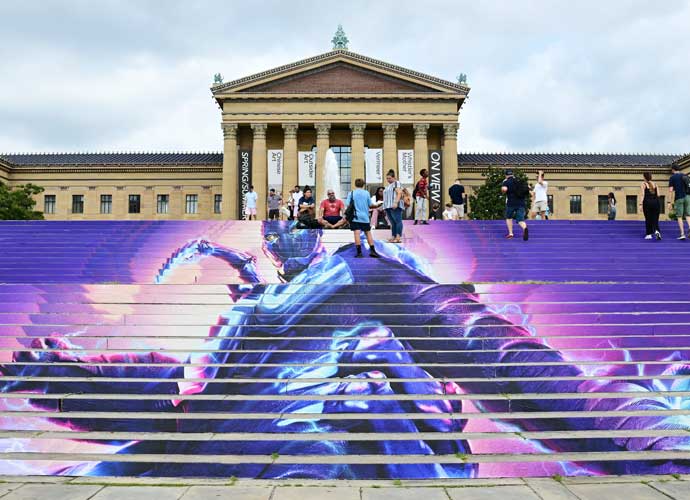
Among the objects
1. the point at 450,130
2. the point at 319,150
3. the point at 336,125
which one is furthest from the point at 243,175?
the point at 450,130

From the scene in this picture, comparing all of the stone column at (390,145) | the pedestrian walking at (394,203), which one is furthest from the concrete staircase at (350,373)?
the stone column at (390,145)

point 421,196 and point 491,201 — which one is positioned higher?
point 491,201

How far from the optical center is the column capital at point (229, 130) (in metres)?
46.0

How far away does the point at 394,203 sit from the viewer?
14.0 metres

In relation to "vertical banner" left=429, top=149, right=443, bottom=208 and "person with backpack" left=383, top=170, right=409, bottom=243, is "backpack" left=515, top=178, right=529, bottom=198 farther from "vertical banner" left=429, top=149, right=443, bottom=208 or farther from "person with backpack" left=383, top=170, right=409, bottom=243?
"vertical banner" left=429, top=149, right=443, bottom=208

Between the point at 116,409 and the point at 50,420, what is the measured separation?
77 centimetres

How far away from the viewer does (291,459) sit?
5.95 m

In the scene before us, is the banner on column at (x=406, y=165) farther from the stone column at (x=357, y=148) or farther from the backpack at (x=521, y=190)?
the backpack at (x=521, y=190)

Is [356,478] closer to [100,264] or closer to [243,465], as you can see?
[243,465]

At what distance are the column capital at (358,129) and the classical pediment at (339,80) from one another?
281 centimetres

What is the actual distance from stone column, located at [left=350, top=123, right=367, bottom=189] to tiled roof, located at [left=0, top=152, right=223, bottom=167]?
48.6 feet

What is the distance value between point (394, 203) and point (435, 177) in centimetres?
3274

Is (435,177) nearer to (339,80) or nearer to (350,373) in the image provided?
(339,80)

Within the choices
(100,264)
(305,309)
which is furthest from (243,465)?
(100,264)
